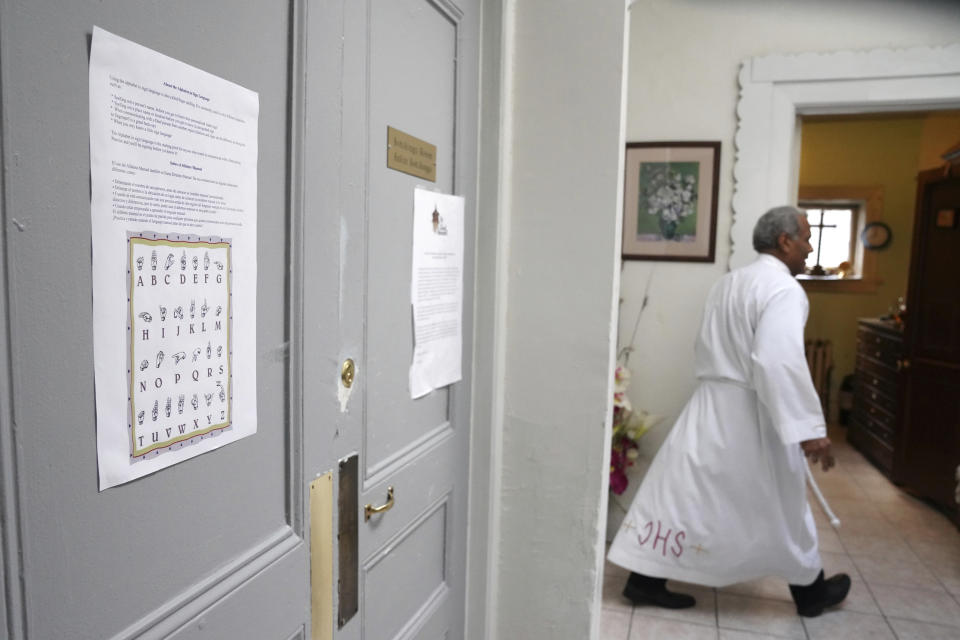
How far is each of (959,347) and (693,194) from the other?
2005 mm

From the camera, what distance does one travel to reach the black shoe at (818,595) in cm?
270

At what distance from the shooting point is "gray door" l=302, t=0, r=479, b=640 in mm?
950

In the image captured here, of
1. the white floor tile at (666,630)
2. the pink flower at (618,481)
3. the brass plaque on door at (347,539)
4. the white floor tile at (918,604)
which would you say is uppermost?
the brass plaque on door at (347,539)

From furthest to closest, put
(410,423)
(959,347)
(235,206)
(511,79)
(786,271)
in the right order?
(959,347) < (786,271) < (511,79) < (410,423) < (235,206)

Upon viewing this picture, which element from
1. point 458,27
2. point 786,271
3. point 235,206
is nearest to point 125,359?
point 235,206

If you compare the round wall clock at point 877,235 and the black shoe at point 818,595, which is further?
the round wall clock at point 877,235

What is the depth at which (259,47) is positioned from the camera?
0.80 m

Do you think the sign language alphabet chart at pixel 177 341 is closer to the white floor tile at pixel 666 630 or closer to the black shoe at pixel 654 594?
the white floor tile at pixel 666 630

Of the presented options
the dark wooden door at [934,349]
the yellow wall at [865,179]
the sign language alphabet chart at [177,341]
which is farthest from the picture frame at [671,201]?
the yellow wall at [865,179]

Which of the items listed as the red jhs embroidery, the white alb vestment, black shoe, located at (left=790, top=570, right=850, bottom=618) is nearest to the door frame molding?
the white alb vestment

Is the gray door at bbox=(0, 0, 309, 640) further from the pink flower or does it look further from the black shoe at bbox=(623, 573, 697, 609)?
the pink flower

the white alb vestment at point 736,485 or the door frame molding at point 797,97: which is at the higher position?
the door frame molding at point 797,97

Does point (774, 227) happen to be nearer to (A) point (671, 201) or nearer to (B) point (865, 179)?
(A) point (671, 201)

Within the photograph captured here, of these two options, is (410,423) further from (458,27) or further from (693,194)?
(693,194)
